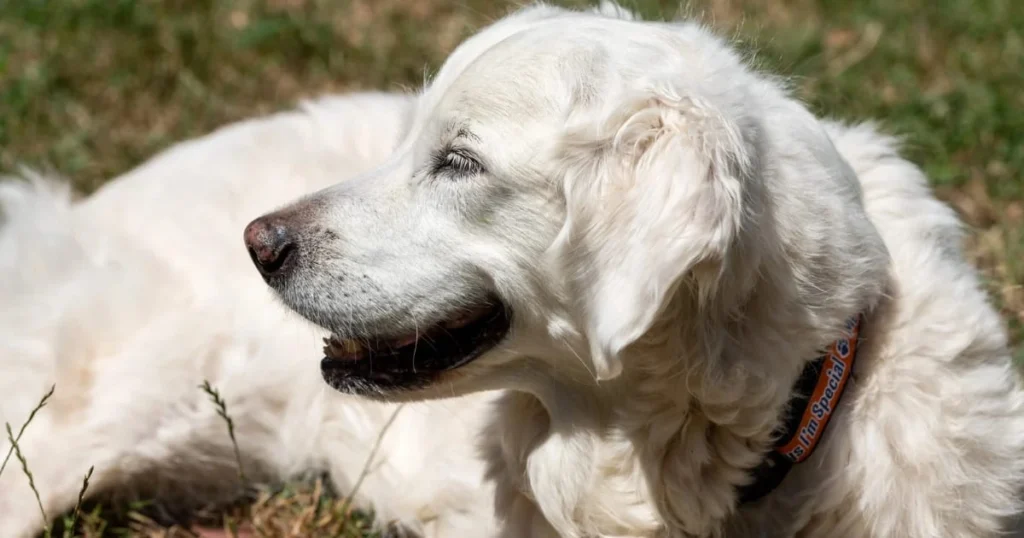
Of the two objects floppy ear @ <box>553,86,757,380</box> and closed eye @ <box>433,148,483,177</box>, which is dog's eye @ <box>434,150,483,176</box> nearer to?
closed eye @ <box>433,148,483,177</box>

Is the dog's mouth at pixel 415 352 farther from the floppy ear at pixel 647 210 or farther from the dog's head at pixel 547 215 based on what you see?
the floppy ear at pixel 647 210

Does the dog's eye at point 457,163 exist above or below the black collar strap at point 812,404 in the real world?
above

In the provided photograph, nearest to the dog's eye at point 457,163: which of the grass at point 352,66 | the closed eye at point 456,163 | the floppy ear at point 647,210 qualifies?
the closed eye at point 456,163

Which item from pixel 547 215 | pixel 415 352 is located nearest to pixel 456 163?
pixel 547 215

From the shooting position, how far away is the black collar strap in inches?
102

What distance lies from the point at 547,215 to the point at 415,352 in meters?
0.46

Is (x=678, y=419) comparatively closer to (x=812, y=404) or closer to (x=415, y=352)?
(x=812, y=404)

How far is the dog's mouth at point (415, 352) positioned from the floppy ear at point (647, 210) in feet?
0.76

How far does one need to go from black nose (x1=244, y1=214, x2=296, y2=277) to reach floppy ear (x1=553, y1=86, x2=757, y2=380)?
64cm

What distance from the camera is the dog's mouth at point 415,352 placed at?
8.54ft

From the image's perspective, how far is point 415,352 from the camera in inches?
104

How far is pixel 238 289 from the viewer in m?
3.59

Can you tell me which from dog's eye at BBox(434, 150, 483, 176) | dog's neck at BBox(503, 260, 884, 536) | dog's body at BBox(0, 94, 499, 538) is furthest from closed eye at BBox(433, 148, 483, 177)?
dog's body at BBox(0, 94, 499, 538)

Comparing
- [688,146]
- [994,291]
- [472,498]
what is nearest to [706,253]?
[688,146]
